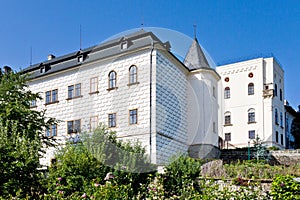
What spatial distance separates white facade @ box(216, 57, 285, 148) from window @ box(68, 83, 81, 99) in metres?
16.4

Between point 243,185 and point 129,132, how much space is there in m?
11.1

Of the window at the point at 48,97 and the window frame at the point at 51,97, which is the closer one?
the window frame at the point at 51,97

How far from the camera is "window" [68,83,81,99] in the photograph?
22484 mm

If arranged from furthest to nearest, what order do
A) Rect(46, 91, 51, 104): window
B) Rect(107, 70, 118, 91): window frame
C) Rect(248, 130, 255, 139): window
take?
Rect(248, 130, 255, 139): window, Rect(46, 91, 51, 104): window, Rect(107, 70, 118, 91): window frame

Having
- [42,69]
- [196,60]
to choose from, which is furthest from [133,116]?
[42,69]

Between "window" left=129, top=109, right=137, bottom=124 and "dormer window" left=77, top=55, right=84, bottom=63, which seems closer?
"window" left=129, top=109, right=137, bottom=124

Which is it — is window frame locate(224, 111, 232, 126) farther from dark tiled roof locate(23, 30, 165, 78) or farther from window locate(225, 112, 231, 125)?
dark tiled roof locate(23, 30, 165, 78)

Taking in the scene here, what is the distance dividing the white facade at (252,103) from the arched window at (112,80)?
16520 millimetres

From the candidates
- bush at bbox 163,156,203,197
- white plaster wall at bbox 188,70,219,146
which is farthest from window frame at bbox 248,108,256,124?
bush at bbox 163,156,203,197

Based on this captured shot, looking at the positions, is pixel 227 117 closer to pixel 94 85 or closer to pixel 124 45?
pixel 124 45

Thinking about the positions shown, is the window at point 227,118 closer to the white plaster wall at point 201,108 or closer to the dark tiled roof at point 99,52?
the white plaster wall at point 201,108

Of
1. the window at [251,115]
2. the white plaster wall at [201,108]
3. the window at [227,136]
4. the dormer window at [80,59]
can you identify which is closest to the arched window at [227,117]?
the window at [227,136]

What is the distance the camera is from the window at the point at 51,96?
2388 centimetres

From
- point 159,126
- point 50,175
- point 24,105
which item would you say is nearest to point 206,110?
point 159,126
